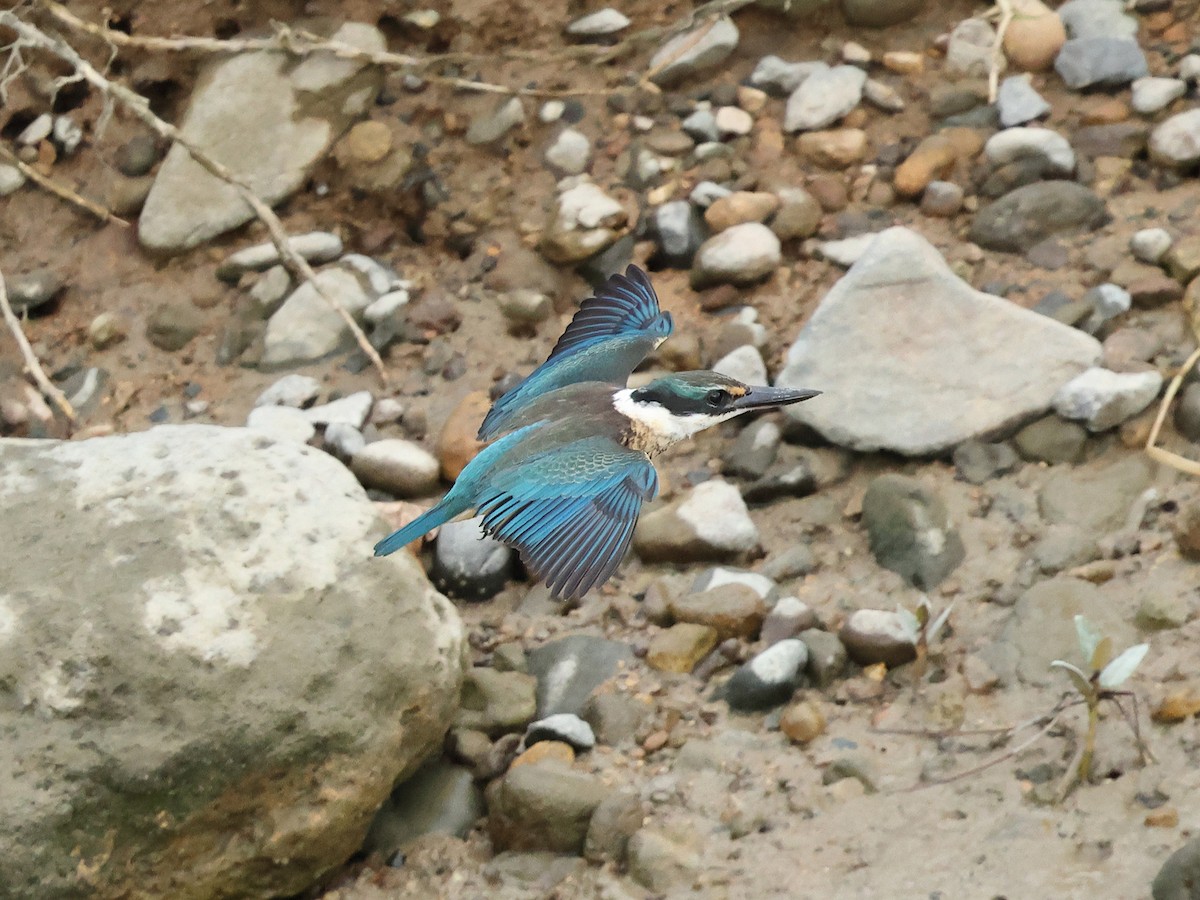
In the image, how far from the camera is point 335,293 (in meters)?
4.05

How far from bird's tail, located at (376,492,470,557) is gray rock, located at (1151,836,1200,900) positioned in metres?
1.20

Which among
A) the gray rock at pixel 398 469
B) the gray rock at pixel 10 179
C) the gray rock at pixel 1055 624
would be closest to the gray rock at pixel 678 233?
the gray rock at pixel 398 469

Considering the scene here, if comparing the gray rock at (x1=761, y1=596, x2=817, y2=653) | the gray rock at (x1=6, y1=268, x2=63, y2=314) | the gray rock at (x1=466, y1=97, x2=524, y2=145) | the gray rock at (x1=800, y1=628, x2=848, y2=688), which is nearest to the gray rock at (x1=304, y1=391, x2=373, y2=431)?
the gray rock at (x1=6, y1=268, x2=63, y2=314)

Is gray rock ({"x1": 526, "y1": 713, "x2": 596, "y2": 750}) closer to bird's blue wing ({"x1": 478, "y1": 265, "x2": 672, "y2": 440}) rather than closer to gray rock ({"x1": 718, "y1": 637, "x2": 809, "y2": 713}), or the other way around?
gray rock ({"x1": 718, "y1": 637, "x2": 809, "y2": 713})

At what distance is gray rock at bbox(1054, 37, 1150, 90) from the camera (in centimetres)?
396

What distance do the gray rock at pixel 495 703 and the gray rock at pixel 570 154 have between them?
167 cm

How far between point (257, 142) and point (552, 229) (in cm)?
92

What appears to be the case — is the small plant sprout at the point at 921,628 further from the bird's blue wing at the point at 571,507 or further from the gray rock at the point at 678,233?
the gray rock at the point at 678,233

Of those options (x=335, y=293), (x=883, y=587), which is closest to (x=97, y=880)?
(x=883, y=587)

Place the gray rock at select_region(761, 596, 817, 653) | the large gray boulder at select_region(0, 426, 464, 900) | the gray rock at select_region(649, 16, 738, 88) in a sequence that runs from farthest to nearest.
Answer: the gray rock at select_region(649, 16, 738, 88) < the gray rock at select_region(761, 596, 817, 653) < the large gray boulder at select_region(0, 426, 464, 900)

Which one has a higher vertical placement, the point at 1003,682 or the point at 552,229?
the point at 552,229

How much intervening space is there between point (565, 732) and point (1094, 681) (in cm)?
102

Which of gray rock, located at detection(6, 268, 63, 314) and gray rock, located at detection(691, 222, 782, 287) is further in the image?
gray rock, located at detection(6, 268, 63, 314)

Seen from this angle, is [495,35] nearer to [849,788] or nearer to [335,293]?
[335,293]
